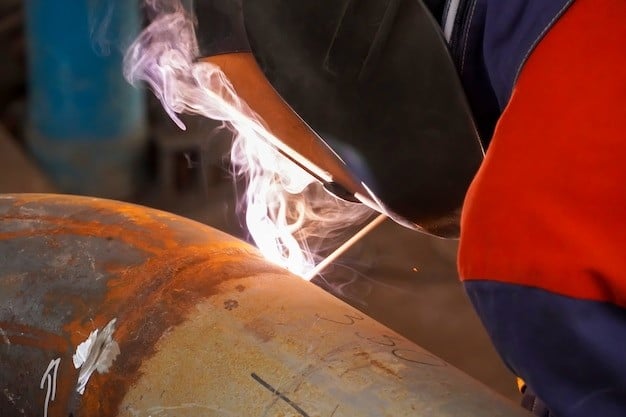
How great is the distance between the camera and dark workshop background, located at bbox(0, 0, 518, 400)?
235cm

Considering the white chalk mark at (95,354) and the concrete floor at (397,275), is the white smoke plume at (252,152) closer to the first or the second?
the white chalk mark at (95,354)

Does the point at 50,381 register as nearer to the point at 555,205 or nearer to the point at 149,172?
the point at 555,205

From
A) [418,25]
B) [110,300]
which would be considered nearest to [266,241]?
[110,300]

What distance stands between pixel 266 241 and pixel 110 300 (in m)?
0.45

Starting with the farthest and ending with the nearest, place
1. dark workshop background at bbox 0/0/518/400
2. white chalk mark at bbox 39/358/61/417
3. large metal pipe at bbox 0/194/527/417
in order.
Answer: dark workshop background at bbox 0/0/518/400
white chalk mark at bbox 39/358/61/417
large metal pipe at bbox 0/194/527/417

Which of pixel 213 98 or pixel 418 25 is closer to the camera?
pixel 418 25

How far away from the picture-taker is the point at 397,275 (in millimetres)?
2562

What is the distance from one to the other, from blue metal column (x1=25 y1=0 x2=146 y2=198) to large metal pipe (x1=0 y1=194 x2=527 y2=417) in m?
1.56

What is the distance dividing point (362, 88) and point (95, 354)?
1.25 ft

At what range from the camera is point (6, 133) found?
282 cm

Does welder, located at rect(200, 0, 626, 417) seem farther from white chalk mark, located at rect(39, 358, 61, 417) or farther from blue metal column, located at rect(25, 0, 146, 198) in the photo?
blue metal column, located at rect(25, 0, 146, 198)

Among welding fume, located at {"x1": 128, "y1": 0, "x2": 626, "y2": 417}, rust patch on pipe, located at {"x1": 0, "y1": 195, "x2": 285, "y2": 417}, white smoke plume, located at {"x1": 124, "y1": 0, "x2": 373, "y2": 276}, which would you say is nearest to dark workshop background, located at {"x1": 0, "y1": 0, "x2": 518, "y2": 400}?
white smoke plume, located at {"x1": 124, "y1": 0, "x2": 373, "y2": 276}

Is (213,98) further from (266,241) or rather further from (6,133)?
(6,133)

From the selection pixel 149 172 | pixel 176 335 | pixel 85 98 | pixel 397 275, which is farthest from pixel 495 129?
pixel 149 172
